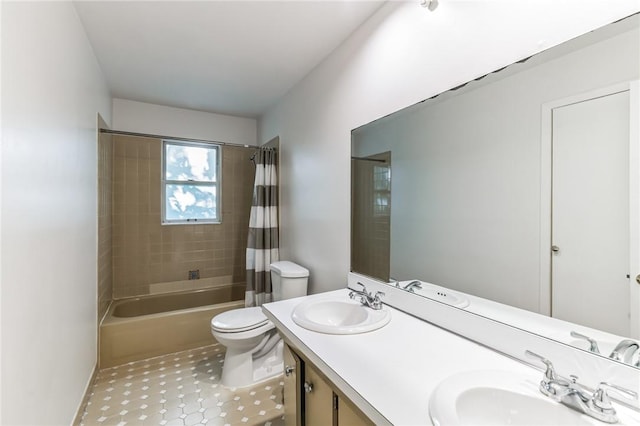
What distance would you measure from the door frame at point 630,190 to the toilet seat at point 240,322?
5.65ft

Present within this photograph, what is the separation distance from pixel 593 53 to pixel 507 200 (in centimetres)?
47

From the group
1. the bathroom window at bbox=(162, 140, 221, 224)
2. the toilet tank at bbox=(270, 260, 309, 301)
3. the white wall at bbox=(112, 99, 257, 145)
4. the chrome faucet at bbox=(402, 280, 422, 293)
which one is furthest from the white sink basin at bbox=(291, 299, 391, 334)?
the white wall at bbox=(112, 99, 257, 145)

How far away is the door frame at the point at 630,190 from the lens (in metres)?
0.74

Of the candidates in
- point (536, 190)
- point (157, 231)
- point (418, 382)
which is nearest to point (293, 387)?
point (418, 382)

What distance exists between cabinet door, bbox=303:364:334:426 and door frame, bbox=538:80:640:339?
2.58 feet

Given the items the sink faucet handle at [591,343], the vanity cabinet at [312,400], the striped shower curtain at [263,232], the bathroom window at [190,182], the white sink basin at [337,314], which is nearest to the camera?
the sink faucet handle at [591,343]

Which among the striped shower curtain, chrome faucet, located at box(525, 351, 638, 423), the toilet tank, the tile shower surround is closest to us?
chrome faucet, located at box(525, 351, 638, 423)

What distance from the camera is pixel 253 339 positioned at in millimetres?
2080

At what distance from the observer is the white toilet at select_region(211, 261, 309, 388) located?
2051mm

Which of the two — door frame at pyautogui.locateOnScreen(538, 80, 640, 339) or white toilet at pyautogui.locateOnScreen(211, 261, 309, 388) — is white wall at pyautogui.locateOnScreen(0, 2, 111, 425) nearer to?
white toilet at pyautogui.locateOnScreen(211, 261, 309, 388)

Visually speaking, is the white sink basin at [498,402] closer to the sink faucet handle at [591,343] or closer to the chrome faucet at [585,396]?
the chrome faucet at [585,396]

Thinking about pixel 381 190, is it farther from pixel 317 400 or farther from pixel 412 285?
pixel 317 400

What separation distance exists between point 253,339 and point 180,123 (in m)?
2.62

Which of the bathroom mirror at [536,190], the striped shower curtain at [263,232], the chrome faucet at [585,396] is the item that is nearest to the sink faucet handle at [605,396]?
the chrome faucet at [585,396]
